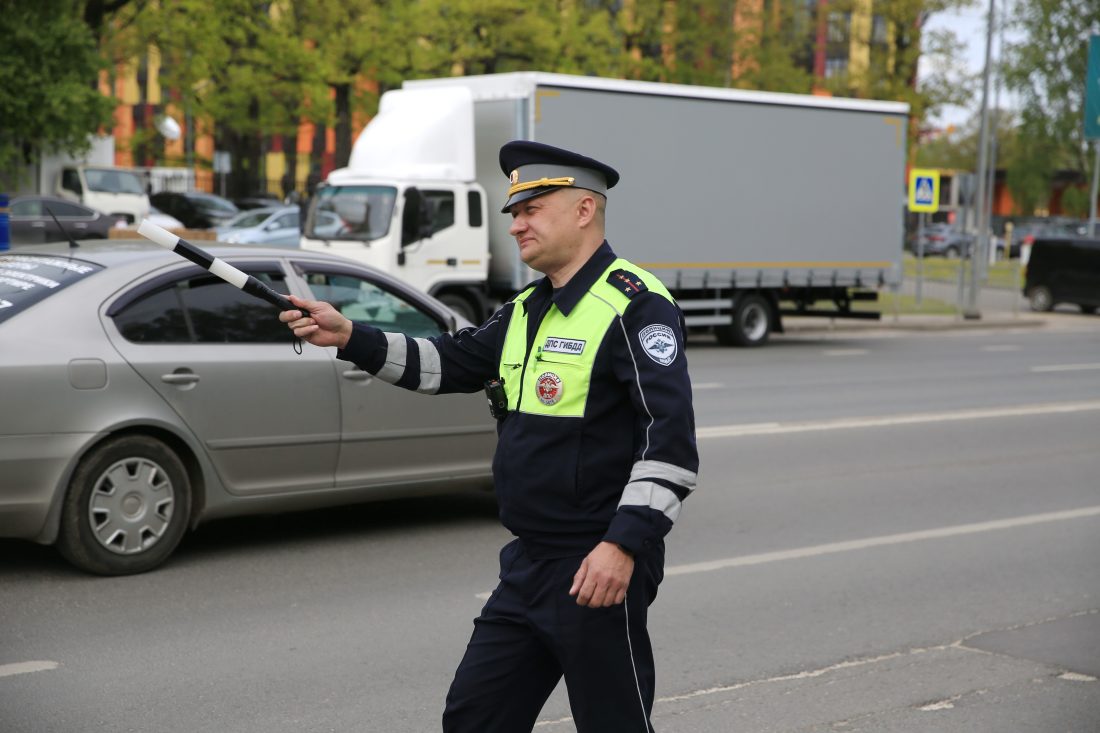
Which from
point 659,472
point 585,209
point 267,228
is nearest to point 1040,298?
point 267,228

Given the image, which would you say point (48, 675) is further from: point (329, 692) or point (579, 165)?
point (579, 165)

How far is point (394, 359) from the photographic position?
11.9 ft

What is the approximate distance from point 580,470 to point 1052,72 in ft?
215

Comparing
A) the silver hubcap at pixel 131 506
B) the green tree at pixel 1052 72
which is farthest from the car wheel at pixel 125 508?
the green tree at pixel 1052 72

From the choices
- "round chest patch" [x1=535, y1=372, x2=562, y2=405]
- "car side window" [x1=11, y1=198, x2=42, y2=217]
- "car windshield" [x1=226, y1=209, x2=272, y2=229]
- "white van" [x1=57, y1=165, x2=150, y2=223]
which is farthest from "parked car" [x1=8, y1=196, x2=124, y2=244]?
"round chest patch" [x1=535, y1=372, x2=562, y2=405]

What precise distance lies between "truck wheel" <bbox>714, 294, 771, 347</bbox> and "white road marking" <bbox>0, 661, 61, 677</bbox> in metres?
16.7

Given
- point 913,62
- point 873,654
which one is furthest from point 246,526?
point 913,62

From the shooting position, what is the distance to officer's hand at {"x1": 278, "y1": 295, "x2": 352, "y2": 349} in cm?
347

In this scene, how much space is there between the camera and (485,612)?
3336 mm

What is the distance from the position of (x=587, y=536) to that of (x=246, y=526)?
4899 mm

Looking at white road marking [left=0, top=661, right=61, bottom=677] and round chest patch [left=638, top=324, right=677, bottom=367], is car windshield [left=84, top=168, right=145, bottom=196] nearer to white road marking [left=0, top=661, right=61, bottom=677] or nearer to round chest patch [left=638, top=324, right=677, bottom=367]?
white road marking [left=0, top=661, right=61, bottom=677]

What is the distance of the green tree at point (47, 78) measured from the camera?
27875 mm

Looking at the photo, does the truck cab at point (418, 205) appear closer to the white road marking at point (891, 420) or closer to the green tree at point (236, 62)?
the white road marking at point (891, 420)

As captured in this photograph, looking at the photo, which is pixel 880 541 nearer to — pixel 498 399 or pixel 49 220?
pixel 498 399
